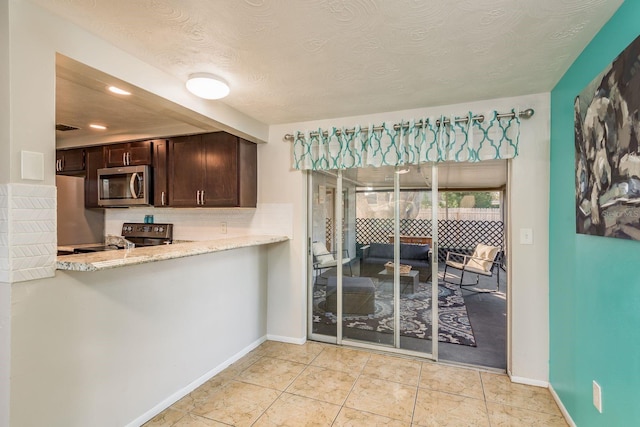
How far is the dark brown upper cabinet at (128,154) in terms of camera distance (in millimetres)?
3273

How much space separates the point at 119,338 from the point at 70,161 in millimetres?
2920

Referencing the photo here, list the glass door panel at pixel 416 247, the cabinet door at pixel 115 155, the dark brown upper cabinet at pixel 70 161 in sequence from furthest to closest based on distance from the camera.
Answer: the dark brown upper cabinet at pixel 70 161
the cabinet door at pixel 115 155
the glass door panel at pixel 416 247

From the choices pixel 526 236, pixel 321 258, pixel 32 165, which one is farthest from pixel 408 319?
pixel 32 165

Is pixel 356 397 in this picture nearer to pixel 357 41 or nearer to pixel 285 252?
pixel 285 252

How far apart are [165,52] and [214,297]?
Answer: 173 cm

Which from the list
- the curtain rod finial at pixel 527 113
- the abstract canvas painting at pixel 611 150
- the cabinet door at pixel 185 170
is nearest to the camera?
the abstract canvas painting at pixel 611 150

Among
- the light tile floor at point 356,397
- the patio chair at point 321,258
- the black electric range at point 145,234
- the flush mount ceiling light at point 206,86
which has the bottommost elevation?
the light tile floor at point 356,397

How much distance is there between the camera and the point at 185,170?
315 cm

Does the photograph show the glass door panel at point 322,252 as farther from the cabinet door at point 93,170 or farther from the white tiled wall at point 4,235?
the cabinet door at point 93,170

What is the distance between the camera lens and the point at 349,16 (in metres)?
1.45

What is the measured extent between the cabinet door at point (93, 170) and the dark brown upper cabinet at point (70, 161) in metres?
0.11

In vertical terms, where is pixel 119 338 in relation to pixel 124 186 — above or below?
below

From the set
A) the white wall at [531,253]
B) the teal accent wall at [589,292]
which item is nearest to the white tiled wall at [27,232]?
the teal accent wall at [589,292]

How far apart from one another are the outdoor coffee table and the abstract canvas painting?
143 cm
